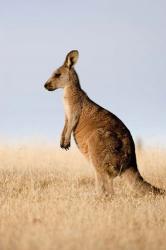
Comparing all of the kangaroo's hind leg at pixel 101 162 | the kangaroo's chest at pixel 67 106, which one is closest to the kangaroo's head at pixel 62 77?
the kangaroo's chest at pixel 67 106

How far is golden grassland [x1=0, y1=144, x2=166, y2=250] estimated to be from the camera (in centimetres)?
566

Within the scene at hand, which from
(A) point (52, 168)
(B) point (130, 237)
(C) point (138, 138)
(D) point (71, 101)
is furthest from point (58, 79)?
(C) point (138, 138)

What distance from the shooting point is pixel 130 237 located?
593cm

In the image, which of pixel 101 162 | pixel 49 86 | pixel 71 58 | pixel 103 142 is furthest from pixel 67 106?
pixel 101 162

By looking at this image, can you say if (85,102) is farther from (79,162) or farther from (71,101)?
(79,162)

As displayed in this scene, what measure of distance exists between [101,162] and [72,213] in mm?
1686

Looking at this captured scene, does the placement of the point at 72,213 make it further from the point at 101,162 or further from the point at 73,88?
the point at 73,88

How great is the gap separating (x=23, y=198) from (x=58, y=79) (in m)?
1.88

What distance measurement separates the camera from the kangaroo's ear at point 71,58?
31.9 feet

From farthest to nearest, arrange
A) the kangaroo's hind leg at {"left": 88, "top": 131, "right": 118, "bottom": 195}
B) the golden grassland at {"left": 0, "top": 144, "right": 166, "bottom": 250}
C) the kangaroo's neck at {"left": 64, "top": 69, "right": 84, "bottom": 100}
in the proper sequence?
1. the kangaroo's neck at {"left": 64, "top": 69, "right": 84, "bottom": 100}
2. the kangaroo's hind leg at {"left": 88, "top": 131, "right": 118, "bottom": 195}
3. the golden grassland at {"left": 0, "top": 144, "right": 166, "bottom": 250}

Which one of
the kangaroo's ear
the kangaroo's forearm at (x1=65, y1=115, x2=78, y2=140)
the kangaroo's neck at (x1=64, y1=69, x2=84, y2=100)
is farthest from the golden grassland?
the kangaroo's ear

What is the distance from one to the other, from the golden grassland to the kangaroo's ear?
5.98ft

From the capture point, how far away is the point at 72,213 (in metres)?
7.25

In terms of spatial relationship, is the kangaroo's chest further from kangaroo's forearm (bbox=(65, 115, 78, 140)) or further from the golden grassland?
the golden grassland
